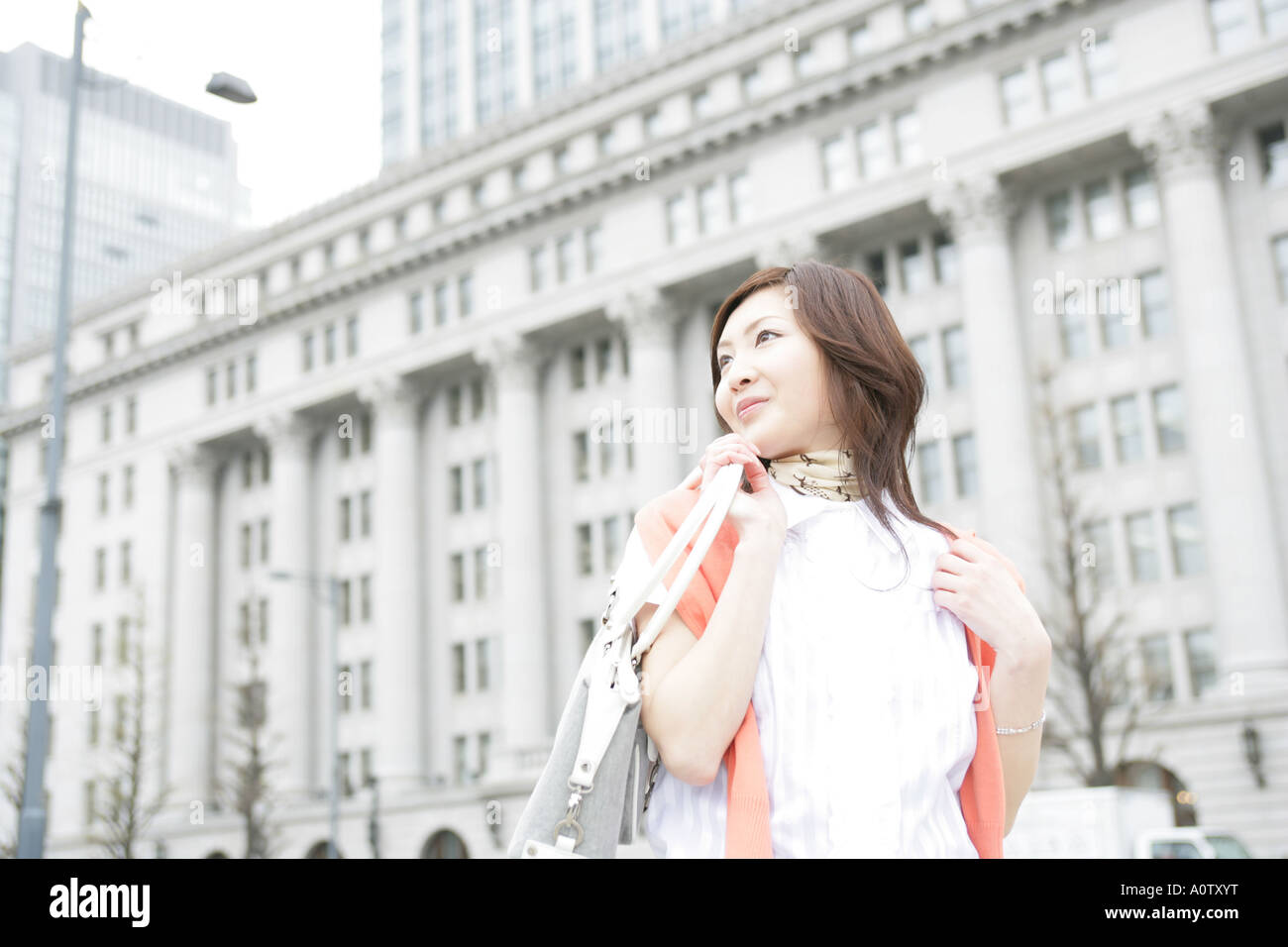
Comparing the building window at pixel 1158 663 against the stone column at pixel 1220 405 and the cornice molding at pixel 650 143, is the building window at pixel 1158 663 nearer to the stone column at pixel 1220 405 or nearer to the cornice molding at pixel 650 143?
the stone column at pixel 1220 405

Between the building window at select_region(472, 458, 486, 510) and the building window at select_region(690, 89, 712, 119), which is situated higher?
the building window at select_region(690, 89, 712, 119)

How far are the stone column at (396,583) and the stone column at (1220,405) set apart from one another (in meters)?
27.4

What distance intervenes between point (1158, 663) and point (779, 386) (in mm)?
33447

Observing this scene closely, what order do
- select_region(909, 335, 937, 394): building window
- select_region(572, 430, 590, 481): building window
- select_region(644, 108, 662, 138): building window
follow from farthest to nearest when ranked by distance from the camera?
select_region(572, 430, 590, 481): building window
select_region(644, 108, 662, 138): building window
select_region(909, 335, 937, 394): building window

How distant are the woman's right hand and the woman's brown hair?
23 cm

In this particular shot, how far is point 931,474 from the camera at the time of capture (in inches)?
1470

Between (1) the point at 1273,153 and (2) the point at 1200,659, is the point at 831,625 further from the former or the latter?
(1) the point at 1273,153

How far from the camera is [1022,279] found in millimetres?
37125

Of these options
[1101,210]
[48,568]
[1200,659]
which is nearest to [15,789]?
[48,568]

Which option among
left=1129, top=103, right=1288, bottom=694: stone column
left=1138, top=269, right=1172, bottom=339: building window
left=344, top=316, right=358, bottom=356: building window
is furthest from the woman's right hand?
left=344, top=316, right=358, bottom=356: building window

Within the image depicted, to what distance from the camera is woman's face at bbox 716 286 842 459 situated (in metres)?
2.29

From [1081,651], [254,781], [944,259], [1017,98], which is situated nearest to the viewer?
[1081,651]

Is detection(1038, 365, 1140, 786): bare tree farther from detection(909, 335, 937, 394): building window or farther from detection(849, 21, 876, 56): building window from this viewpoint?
detection(849, 21, 876, 56): building window
